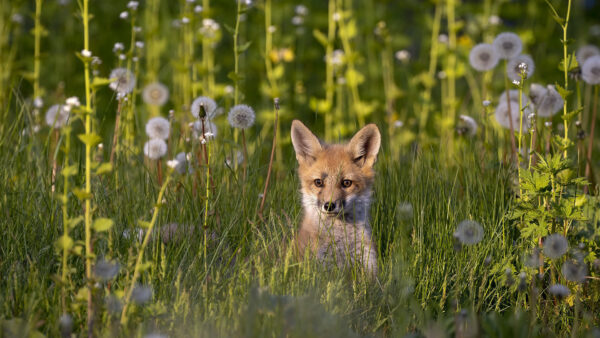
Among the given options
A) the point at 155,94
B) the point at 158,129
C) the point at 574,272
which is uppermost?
the point at 155,94

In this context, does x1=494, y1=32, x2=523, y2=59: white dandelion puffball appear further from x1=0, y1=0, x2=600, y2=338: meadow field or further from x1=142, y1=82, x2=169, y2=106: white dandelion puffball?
x1=142, y1=82, x2=169, y2=106: white dandelion puffball

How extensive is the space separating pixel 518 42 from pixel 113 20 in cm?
727

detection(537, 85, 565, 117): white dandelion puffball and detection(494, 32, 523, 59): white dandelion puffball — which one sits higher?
detection(494, 32, 523, 59): white dandelion puffball

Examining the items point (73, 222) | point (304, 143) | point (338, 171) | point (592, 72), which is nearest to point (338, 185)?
point (338, 171)

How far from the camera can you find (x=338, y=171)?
4.65 metres

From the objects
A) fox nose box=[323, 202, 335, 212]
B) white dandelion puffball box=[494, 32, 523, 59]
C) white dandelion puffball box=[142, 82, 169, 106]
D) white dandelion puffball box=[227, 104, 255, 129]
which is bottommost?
fox nose box=[323, 202, 335, 212]

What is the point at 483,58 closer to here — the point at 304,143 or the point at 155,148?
the point at 304,143

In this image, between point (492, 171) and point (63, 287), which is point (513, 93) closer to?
point (492, 171)

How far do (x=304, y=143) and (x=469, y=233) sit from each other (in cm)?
151

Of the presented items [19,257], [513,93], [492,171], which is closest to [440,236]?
[492,171]

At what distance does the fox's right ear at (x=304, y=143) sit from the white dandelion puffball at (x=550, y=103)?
166cm

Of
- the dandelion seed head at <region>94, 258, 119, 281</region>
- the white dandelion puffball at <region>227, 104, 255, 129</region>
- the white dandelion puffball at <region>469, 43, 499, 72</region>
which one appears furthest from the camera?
the white dandelion puffball at <region>469, 43, 499, 72</region>

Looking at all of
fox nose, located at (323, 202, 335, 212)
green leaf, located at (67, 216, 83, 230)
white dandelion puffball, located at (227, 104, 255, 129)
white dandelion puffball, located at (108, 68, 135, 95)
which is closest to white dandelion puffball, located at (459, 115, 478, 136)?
fox nose, located at (323, 202, 335, 212)

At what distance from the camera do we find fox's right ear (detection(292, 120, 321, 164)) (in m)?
4.72
